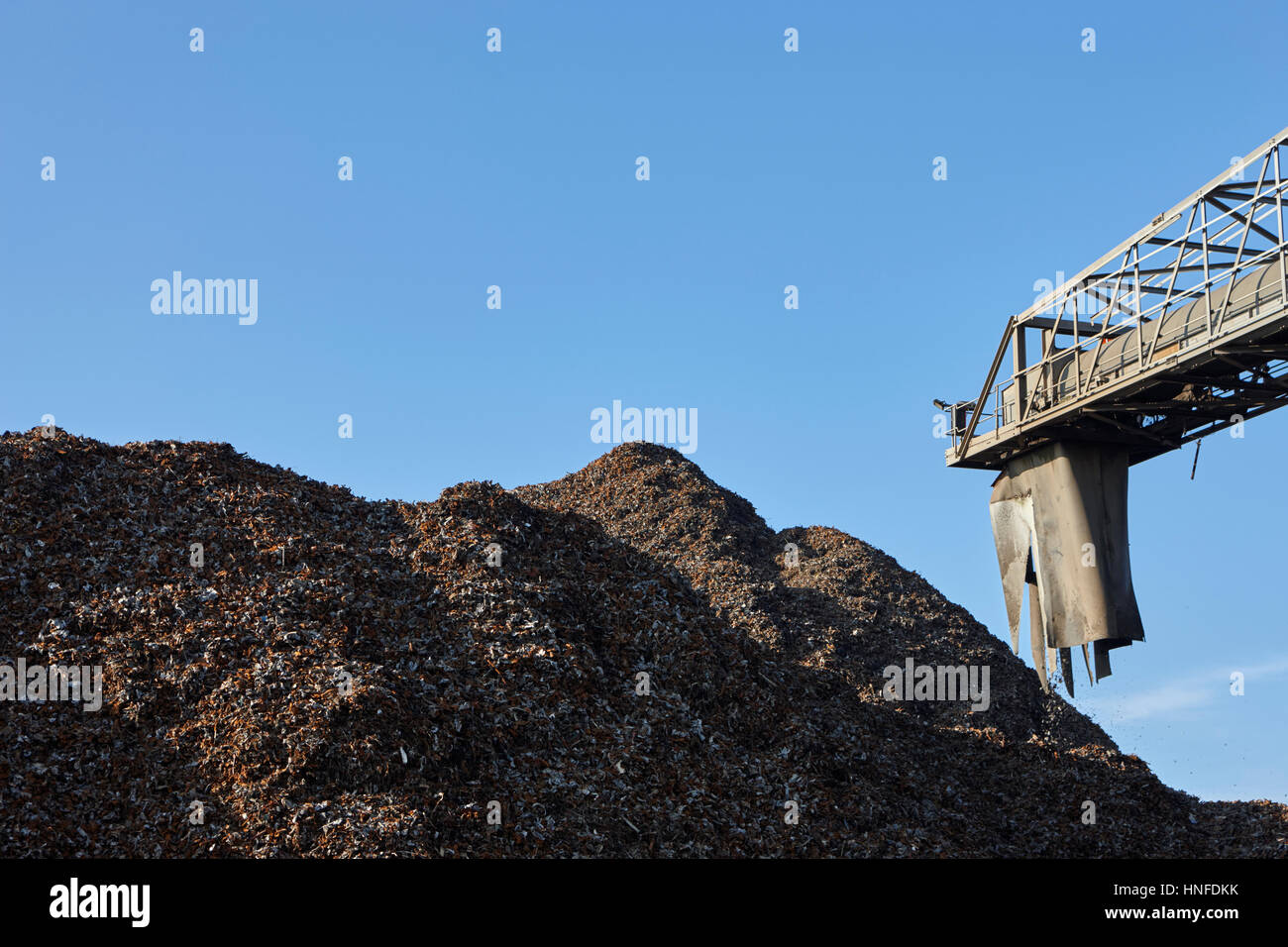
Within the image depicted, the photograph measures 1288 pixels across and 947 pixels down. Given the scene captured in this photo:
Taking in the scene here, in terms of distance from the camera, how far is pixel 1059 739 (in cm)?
2814

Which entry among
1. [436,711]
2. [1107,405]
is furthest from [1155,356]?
[436,711]

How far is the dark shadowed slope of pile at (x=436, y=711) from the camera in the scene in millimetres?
15969

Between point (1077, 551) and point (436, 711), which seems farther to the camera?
point (1077, 551)

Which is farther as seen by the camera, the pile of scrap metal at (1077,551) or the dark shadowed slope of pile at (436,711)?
the pile of scrap metal at (1077,551)

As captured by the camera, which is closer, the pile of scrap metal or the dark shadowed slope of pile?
the dark shadowed slope of pile

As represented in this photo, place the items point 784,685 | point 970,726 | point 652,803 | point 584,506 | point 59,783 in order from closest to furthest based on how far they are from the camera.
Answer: point 59,783 < point 652,803 < point 784,685 < point 970,726 < point 584,506

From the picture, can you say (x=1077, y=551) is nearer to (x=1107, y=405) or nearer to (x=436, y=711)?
(x=1107, y=405)

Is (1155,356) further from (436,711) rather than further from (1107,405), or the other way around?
(436,711)

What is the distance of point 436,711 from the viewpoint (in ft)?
57.9

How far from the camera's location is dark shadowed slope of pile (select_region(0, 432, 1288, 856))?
16.0m

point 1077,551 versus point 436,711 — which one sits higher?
point 1077,551

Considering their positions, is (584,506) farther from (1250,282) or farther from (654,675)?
(1250,282)

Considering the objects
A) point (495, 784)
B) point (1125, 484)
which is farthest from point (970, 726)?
point (495, 784)

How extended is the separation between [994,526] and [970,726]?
4.80m
